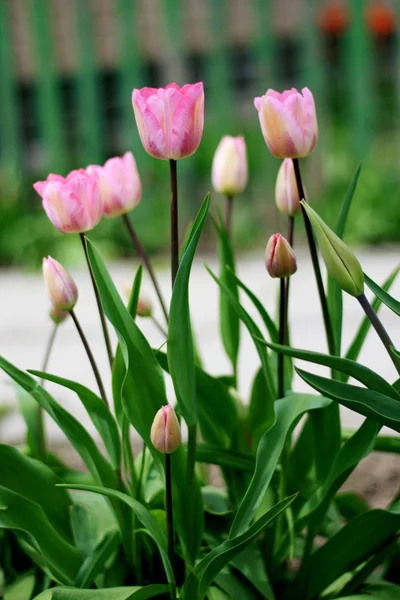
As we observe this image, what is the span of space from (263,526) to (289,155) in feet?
1.27

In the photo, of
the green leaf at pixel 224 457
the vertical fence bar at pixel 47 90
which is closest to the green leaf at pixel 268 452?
the green leaf at pixel 224 457

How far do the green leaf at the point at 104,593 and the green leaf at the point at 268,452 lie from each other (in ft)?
0.36

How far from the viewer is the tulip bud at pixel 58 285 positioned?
3.32 feet

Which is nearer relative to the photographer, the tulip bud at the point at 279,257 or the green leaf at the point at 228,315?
the tulip bud at the point at 279,257

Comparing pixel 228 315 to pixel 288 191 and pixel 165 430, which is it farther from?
pixel 165 430

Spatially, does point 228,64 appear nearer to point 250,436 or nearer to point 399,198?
point 399,198

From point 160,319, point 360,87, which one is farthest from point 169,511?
point 360,87

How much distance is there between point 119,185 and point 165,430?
37cm

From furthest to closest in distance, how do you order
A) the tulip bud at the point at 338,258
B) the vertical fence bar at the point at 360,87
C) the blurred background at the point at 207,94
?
the vertical fence bar at the point at 360,87 < the blurred background at the point at 207,94 < the tulip bud at the point at 338,258

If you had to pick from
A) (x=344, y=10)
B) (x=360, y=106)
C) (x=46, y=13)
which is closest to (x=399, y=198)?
(x=360, y=106)

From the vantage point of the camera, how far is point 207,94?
473 centimetres

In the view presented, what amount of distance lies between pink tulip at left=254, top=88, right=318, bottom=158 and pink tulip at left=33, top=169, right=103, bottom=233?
212 mm

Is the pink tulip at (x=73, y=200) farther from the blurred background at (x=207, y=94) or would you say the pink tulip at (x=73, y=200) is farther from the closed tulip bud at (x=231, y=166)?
the blurred background at (x=207, y=94)

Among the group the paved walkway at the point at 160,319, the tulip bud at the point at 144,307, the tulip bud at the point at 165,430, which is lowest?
the paved walkway at the point at 160,319
